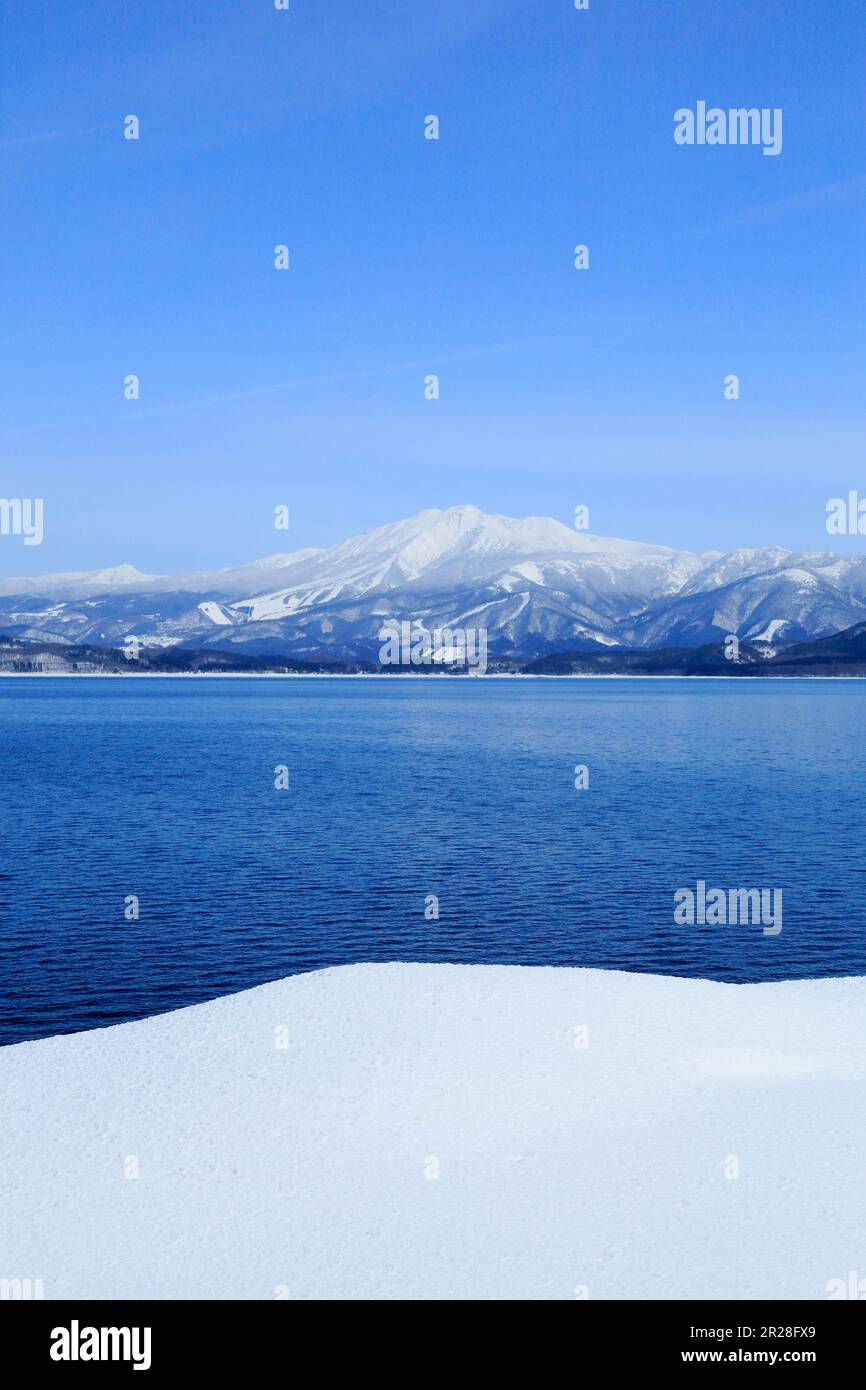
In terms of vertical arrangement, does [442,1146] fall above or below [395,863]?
above

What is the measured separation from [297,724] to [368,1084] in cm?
12899

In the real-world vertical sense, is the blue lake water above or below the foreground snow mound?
below

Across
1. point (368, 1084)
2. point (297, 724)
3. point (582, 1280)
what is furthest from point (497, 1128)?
point (297, 724)

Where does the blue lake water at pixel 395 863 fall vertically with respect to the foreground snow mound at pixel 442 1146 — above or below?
below

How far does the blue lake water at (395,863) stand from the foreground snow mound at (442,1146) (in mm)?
10123

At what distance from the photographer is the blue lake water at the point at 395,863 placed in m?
29.8

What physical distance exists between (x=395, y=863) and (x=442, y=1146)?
31533 mm

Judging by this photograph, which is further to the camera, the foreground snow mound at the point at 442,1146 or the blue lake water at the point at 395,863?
the blue lake water at the point at 395,863

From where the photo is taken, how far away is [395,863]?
43875mm

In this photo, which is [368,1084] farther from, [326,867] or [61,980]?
[326,867]

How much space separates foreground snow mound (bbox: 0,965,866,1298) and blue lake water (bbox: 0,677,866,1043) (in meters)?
10.1

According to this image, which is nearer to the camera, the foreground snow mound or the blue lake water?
the foreground snow mound

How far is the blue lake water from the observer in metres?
29.8
